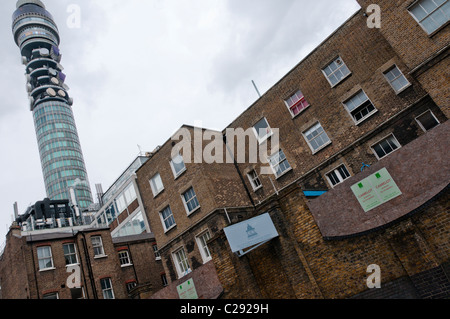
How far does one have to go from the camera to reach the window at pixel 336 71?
18.2m

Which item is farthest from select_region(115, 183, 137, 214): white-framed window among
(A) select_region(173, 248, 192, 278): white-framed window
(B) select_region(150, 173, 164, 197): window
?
(A) select_region(173, 248, 192, 278): white-framed window

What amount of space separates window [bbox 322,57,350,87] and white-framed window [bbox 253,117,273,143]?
5.00m

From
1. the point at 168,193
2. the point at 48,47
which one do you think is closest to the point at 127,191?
the point at 168,193

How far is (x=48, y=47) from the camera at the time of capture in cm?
11175

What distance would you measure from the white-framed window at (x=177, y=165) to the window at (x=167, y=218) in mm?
2566

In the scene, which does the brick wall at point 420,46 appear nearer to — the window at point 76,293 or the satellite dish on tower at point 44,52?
the window at point 76,293

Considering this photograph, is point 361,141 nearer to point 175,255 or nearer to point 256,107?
point 256,107

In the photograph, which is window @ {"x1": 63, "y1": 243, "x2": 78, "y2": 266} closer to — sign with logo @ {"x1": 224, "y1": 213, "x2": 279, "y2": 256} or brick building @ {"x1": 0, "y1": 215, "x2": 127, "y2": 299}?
brick building @ {"x1": 0, "y1": 215, "x2": 127, "y2": 299}

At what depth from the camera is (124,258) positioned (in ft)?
95.2

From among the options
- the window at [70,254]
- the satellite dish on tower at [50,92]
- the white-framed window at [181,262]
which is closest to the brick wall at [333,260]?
the white-framed window at [181,262]

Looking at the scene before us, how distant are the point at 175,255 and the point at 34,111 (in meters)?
106

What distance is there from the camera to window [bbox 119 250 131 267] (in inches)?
1131

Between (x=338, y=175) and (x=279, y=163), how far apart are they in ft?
13.6

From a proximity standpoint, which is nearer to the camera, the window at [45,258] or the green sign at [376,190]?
the green sign at [376,190]
